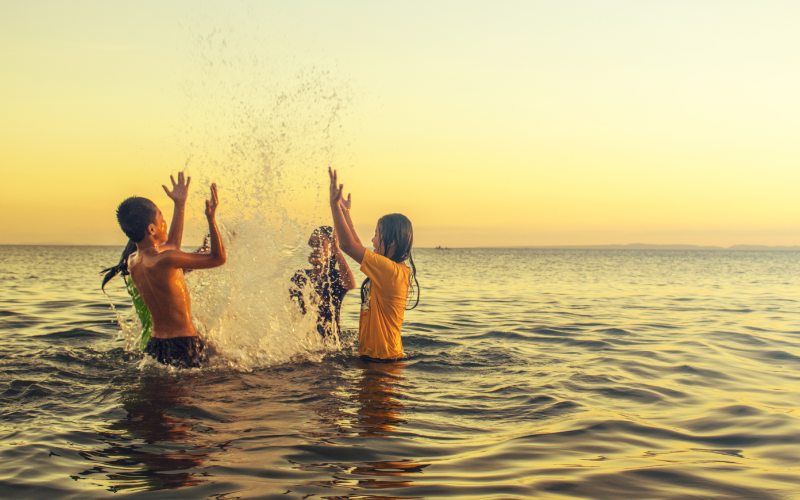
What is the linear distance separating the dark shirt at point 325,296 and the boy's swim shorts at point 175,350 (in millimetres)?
1694

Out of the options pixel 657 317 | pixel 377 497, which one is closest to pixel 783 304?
pixel 657 317

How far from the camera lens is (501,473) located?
4.10 m

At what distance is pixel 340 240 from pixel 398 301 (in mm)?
1034

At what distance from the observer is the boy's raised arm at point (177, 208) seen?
5.87 m

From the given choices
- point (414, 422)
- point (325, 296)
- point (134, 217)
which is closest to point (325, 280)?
point (325, 296)

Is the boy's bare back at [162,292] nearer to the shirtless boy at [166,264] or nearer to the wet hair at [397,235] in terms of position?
the shirtless boy at [166,264]

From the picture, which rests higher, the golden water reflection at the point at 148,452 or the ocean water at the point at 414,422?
the golden water reflection at the point at 148,452

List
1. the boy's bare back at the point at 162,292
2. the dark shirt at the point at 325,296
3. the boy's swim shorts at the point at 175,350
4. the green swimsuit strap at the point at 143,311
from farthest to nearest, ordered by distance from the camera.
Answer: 1. the dark shirt at the point at 325,296
2. the green swimsuit strap at the point at 143,311
3. the boy's swim shorts at the point at 175,350
4. the boy's bare back at the point at 162,292

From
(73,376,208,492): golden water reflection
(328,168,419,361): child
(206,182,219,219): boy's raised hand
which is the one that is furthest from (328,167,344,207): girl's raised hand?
(73,376,208,492): golden water reflection

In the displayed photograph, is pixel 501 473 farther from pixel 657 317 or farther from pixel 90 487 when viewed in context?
pixel 657 317

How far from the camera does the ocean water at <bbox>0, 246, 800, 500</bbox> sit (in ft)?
12.5

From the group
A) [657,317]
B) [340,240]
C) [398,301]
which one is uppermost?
[340,240]

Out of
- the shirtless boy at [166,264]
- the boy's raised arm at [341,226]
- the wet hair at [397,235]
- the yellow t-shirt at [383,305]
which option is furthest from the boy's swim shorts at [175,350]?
the wet hair at [397,235]

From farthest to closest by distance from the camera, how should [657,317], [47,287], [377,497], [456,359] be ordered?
1. [47,287]
2. [657,317]
3. [456,359]
4. [377,497]
